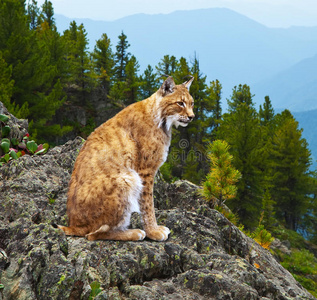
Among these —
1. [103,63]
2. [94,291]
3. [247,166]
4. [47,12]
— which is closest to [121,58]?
[103,63]

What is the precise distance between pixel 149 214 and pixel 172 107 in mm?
2108

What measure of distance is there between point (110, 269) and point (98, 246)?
0.52 m

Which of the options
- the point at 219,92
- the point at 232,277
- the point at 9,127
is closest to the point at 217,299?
the point at 232,277

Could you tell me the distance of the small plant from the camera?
30.8ft

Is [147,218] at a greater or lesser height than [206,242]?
greater

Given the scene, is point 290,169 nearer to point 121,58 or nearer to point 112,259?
point 121,58

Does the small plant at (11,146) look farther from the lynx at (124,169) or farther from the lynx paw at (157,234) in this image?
the lynx paw at (157,234)

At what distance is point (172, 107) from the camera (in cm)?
628

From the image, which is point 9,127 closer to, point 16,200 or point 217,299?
point 16,200

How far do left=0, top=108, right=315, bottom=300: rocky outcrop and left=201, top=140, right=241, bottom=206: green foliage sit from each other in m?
1.53

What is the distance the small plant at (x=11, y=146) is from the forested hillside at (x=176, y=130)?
10235mm

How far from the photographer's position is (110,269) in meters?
4.79

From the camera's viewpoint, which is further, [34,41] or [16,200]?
[34,41]

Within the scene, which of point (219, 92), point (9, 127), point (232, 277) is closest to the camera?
point (232, 277)
